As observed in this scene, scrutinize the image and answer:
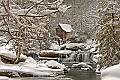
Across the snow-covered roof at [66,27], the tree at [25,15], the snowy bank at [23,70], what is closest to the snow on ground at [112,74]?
the tree at [25,15]

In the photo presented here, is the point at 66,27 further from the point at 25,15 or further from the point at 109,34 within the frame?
the point at 25,15

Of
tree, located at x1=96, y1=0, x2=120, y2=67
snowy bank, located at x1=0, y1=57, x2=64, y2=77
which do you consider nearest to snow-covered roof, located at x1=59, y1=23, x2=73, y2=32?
snowy bank, located at x1=0, y1=57, x2=64, y2=77

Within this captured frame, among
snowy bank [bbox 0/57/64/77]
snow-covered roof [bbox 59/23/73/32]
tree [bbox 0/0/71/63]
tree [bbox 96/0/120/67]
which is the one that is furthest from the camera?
snow-covered roof [bbox 59/23/73/32]

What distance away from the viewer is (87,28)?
53688mm

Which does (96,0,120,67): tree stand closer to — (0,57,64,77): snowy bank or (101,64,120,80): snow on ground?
(0,57,64,77): snowy bank

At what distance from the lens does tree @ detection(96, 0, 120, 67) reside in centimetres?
2367

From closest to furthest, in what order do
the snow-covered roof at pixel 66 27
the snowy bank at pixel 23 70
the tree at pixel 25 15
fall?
1. the tree at pixel 25 15
2. the snowy bank at pixel 23 70
3. the snow-covered roof at pixel 66 27

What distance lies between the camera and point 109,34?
80.5 ft

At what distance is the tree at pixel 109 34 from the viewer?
23.7 m

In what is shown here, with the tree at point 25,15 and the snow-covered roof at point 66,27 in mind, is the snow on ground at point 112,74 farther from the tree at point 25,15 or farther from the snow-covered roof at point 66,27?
the snow-covered roof at point 66,27

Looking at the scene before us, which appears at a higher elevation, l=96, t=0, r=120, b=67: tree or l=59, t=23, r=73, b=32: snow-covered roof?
l=96, t=0, r=120, b=67: tree

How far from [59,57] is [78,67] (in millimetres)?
7729

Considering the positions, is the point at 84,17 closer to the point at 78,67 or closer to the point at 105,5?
the point at 78,67

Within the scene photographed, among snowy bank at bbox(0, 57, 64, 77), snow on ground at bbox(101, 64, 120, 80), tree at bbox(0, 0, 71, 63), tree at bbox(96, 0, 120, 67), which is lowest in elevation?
snowy bank at bbox(0, 57, 64, 77)
